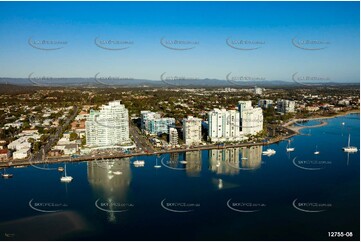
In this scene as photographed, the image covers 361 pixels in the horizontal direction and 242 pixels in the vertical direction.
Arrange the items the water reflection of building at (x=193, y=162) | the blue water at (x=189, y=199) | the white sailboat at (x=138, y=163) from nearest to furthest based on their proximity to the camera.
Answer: the blue water at (x=189, y=199) < the water reflection of building at (x=193, y=162) < the white sailboat at (x=138, y=163)

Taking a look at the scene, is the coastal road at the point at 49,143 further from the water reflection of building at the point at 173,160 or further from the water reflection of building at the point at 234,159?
the water reflection of building at the point at 234,159

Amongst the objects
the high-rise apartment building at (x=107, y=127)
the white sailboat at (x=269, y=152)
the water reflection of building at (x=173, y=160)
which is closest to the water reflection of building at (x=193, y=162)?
the water reflection of building at (x=173, y=160)

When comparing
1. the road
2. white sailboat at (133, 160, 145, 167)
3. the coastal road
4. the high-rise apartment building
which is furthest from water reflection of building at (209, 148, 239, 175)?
the coastal road

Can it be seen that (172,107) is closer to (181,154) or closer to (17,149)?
(181,154)

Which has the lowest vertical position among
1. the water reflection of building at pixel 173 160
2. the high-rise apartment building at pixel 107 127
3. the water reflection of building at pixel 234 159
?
the water reflection of building at pixel 173 160

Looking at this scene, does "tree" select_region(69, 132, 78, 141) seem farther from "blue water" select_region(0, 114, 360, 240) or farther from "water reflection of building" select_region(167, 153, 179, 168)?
"water reflection of building" select_region(167, 153, 179, 168)

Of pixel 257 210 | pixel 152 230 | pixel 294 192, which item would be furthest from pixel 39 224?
pixel 294 192
